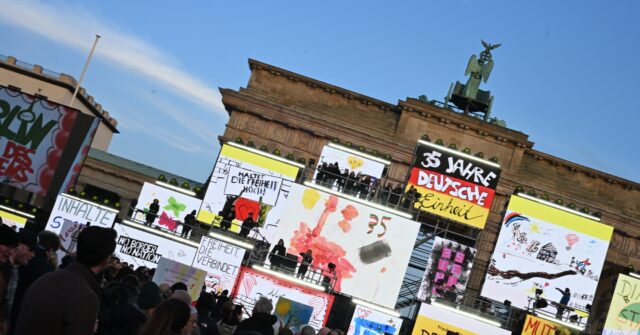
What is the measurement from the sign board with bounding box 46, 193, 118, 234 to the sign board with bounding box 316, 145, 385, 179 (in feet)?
33.9

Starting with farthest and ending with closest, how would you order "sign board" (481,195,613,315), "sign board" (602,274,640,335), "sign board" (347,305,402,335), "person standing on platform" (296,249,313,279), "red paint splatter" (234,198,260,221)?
"red paint splatter" (234,198,260,221), "sign board" (481,195,613,315), "sign board" (602,274,640,335), "person standing on platform" (296,249,313,279), "sign board" (347,305,402,335)

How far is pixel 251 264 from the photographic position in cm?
3278

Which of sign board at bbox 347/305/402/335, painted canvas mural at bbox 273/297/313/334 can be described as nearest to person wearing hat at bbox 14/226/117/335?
painted canvas mural at bbox 273/297/313/334

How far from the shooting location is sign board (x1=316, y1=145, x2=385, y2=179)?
40.9 meters

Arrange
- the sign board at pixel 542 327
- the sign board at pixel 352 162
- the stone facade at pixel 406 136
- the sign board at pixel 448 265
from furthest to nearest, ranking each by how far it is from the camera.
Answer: the stone facade at pixel 406 136, the sign board at pixel 352 162, the sign board at pixel 448 265, the sign board at pixel 542 327

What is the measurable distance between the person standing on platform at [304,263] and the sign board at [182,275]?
502 inches

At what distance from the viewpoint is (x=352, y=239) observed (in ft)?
112

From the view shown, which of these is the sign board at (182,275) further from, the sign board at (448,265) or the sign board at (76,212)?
the sign board at (448,265)

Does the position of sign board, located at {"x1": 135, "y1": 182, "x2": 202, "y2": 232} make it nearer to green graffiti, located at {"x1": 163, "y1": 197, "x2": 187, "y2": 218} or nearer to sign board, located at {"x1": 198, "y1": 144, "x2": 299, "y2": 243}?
green graffiti, located at {"x1": 163, "y1": 197, "x2": 187, "y2": 218}

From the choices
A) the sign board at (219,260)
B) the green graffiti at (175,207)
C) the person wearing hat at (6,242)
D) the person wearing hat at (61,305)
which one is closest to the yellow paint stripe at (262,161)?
the green graffiti at (175,207)

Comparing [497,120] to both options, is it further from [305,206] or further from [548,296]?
[305,206]

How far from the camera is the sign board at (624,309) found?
37.1m

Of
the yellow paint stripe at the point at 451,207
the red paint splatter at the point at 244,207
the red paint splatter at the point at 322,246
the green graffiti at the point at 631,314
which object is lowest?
the red paint splatter at the point at 322,246

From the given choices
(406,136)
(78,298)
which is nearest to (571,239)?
(406,136)
